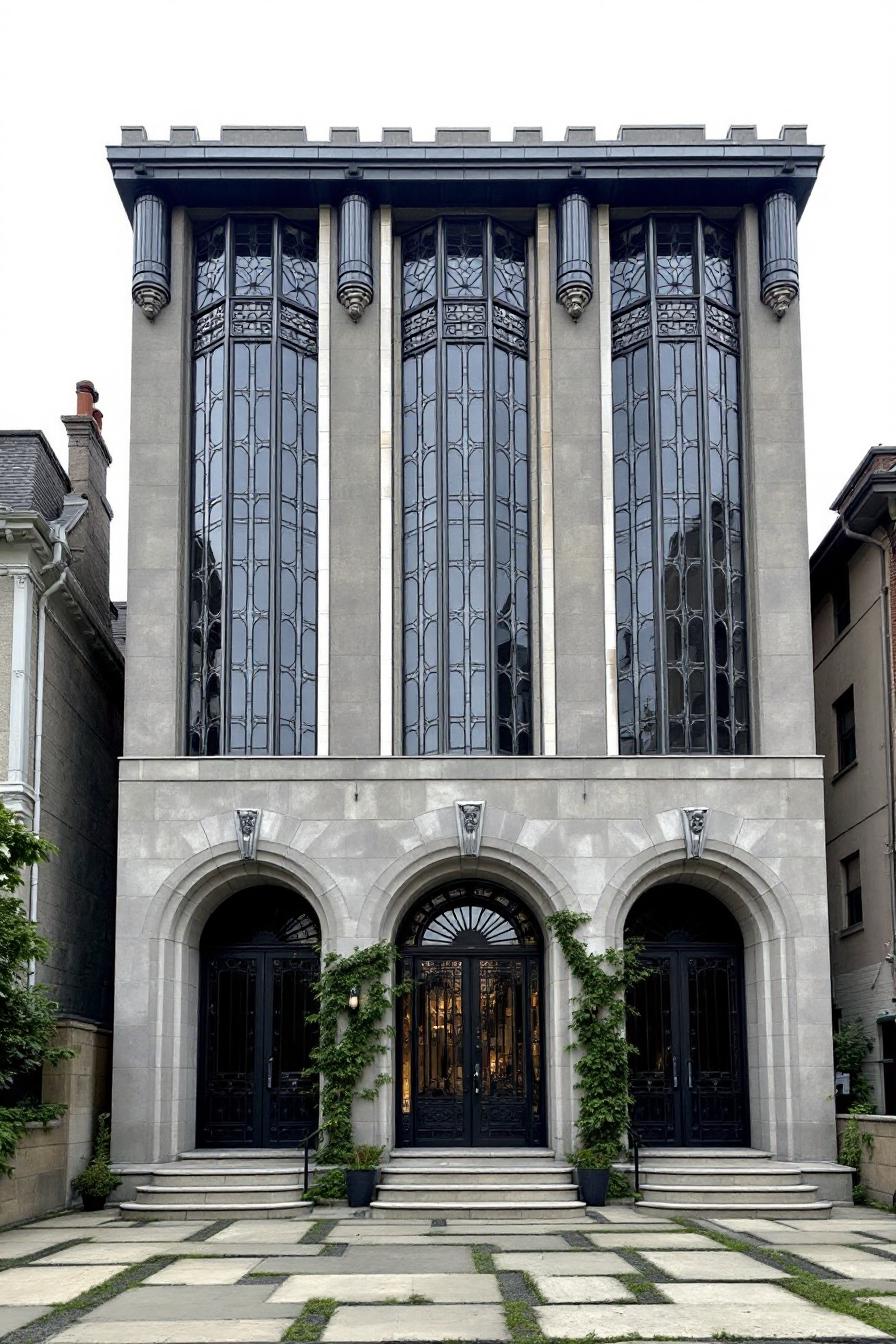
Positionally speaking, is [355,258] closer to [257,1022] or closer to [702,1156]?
[257,1022]

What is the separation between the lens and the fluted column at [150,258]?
1016 inches

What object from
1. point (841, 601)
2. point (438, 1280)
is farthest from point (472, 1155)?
point (841, 601)

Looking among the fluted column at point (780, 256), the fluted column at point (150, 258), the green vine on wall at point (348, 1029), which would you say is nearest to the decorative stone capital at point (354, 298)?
the fluted column at point (150, 258)

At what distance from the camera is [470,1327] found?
12.3 meters

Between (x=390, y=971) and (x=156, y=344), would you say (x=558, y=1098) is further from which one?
(x=156, y=344)

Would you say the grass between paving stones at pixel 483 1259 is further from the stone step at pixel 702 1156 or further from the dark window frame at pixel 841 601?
the dark window frame at pixel 841 601

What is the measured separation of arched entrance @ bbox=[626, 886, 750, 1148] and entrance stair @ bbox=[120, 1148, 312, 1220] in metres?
5.88

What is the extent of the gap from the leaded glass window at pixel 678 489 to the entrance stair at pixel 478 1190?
6865 millimetres

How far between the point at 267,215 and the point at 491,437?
5640 mm

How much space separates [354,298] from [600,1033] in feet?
41.9

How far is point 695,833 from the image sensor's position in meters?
23.9

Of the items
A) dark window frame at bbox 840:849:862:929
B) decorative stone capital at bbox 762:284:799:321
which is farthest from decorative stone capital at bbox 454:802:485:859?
decorative stone capital at bbox 762:284:799:321

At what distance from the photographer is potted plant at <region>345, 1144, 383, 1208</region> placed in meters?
21.6

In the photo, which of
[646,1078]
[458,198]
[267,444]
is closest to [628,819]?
[646,1078]
